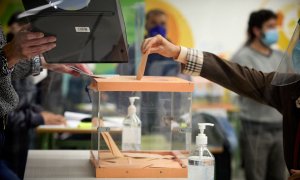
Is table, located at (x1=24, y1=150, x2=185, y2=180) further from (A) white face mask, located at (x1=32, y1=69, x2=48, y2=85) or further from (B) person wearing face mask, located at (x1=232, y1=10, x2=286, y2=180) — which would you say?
(B) person wearing face mask, located at (x1=232, y1=10, x2=286, y2=180)

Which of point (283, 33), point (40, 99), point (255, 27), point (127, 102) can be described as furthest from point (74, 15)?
point (283, 33)

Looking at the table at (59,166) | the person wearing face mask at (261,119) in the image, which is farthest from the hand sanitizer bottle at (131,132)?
the person wearing face mask at (261,119)

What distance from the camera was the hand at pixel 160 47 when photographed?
5.58 feet

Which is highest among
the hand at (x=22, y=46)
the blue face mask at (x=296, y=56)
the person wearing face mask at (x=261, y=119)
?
the hand at (x=22, y=46)

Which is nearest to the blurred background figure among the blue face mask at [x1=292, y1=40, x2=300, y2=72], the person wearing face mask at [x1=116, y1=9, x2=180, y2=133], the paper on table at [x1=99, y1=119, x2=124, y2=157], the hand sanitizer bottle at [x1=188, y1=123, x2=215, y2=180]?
the person wearing face mask at [x1=116, y1=9, x2=180, y2=133]

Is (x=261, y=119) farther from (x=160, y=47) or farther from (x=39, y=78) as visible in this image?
(x=160, y=47)

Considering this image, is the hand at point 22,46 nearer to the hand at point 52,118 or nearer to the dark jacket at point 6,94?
the dark jacket at point 6,94

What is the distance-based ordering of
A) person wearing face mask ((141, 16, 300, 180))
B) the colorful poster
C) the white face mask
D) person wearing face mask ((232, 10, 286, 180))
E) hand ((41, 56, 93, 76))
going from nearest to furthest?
1. person wearing face mask ((141, 16, 300, 180))
2. hand ((41, 56, 93, 76))
3. the white face mask
4. person wearing face mask ((232, 10, 286, 180))
5. the colorful poster

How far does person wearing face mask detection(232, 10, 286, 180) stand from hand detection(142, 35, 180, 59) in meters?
1.55

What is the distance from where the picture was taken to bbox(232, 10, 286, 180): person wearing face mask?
3.35 meters

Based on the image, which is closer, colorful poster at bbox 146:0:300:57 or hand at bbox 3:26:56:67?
hand at bbox 3:26:56:67

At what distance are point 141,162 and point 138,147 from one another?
16 centimetres

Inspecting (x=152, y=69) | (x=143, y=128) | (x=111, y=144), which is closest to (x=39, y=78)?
(x=152, y=69)

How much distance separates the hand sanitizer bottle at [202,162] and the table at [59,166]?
343 millimetres
